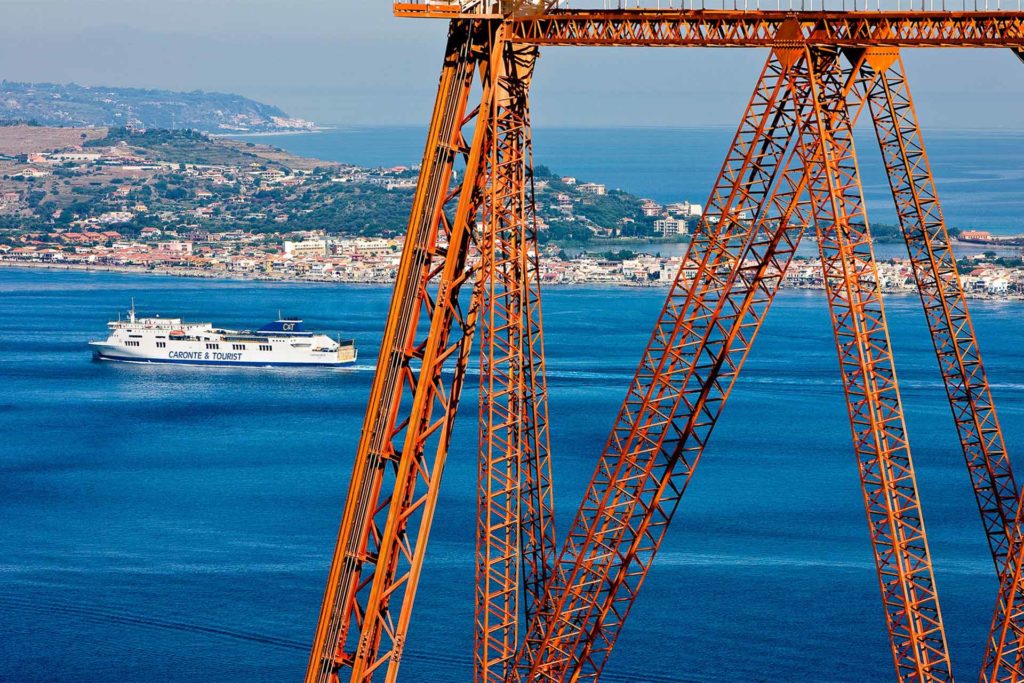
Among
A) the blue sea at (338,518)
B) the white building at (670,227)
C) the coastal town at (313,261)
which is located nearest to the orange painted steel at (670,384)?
the blue sea at (338,518)

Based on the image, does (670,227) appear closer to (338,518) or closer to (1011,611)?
(338,518)

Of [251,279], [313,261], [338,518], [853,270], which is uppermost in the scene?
[853,270]

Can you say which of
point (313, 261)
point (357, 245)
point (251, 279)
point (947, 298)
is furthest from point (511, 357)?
point (357, 245)

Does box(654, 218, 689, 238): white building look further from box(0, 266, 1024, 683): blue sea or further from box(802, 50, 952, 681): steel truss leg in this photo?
box(802, 50, 952, 681): steel truss leg

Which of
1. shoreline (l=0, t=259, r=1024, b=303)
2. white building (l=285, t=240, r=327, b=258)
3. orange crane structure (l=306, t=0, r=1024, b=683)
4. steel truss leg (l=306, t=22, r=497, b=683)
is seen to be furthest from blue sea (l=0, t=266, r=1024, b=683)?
white building (l=285, t=240, r=327, b=258)

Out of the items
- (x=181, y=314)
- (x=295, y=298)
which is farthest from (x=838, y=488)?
(x=295, y=298)

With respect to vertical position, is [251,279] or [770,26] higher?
[770,26]
